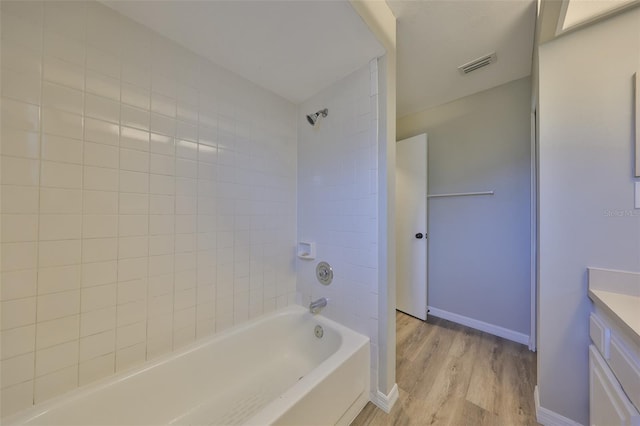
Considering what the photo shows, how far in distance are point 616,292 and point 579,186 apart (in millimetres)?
523

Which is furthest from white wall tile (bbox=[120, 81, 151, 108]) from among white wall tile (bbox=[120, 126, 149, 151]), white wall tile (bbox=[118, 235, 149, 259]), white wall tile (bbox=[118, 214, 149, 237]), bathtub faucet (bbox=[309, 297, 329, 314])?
bathtub faucet (bbox=[309, 297, 329, 314])

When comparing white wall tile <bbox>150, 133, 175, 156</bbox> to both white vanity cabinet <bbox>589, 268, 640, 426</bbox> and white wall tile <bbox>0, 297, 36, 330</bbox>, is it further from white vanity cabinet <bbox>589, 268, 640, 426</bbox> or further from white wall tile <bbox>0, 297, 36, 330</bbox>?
white vanity cabinet <bbox>589, 268, 640, 426</bbox>

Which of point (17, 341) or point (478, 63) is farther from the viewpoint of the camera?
point (478, 63)

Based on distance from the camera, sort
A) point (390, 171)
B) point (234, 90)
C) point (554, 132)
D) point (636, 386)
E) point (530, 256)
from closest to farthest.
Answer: point (636, 386) → point (554, 132) → point (390, 171) → point (234, 90) → point (530, 256)

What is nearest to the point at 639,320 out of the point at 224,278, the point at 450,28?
the point at 450,28

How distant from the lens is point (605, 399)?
857 mm

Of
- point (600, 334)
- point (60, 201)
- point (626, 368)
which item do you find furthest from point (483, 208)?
point (60, 201)

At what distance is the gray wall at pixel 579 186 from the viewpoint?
3.43 ft

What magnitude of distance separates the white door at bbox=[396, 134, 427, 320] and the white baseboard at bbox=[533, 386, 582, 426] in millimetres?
1144

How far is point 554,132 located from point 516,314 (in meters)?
1.66

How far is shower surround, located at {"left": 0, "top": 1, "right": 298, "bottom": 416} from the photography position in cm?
89

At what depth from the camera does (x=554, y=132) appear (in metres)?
1.20

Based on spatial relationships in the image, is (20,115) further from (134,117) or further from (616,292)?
(616,292)

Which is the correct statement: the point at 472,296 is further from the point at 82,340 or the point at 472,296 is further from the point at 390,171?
the point at 82,340
